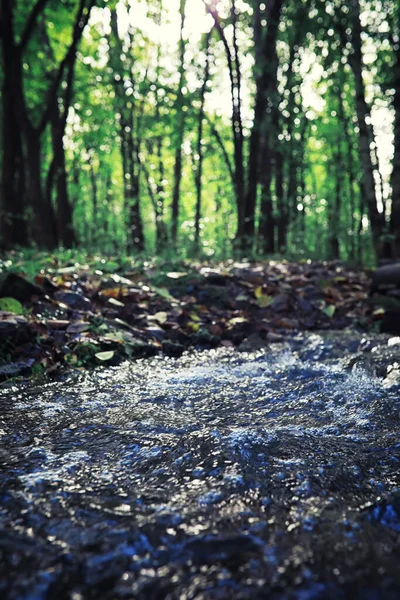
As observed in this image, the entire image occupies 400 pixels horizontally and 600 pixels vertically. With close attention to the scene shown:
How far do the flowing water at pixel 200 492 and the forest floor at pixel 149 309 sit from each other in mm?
644

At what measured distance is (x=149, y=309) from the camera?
4.44m

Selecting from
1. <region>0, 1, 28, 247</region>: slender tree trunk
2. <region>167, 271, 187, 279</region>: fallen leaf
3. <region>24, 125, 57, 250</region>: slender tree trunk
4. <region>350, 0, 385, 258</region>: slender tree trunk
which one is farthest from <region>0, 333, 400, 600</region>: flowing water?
<region>24, 125, 57, 250</region>: slender tree trunk

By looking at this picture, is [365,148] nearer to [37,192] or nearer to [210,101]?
[37,192]

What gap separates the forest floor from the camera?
320cm

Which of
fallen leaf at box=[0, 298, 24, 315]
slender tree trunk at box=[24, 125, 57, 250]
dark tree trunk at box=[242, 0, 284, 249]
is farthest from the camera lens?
dark tree trunk at box=[242, 0, 284, 249]

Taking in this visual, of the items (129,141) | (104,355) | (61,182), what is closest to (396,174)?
(104,355)

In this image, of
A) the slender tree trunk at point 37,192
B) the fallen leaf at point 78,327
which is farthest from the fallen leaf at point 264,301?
the slender tree trunk at point 37,192

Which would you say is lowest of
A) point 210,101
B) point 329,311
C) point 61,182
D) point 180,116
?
point 329,311

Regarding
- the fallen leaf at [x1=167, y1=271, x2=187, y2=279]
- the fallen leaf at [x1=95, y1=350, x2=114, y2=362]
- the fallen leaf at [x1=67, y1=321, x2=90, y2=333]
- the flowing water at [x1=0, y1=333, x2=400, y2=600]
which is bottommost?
the flowing water at [x1=0, y1=333, x2=400, y2=600]

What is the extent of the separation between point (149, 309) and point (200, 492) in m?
3.17

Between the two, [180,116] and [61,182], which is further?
[180,116]

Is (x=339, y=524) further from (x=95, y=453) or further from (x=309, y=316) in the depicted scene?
(x=309, y=316)

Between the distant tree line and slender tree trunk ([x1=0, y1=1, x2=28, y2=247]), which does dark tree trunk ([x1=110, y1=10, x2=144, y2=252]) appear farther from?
slender tree trunk ([x1=0, y1=1, x2=28, y2=247])

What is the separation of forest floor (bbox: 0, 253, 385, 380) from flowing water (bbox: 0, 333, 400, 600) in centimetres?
64
